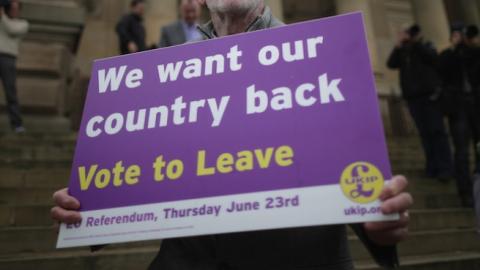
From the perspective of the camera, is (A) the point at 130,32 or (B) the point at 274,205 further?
(A) the point at 130,32

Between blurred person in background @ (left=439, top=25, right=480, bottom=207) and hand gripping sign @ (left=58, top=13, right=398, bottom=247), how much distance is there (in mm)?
3765

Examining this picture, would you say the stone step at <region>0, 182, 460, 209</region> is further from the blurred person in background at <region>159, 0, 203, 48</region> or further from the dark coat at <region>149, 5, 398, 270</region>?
the dark coat at <region>149, 5, 398, 270</region>

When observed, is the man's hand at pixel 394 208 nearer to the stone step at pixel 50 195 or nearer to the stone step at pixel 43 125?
the stone step at pixel 50 195

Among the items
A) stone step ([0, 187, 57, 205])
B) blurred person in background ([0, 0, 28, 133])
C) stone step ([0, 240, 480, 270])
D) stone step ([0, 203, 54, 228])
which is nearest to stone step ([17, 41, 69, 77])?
blurred person in background ([0, 0, 28, 133])

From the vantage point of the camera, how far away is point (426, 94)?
466 centimetres

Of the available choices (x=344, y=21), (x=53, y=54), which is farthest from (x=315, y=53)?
(x=53, y=54)

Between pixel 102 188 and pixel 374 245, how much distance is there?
865mm

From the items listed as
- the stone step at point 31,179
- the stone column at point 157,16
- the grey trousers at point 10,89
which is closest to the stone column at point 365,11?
the stone column at point 157,16

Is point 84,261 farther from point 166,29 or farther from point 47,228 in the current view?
point 166,29

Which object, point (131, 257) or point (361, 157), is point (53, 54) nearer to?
point (131, 257)

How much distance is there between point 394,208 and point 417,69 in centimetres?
417

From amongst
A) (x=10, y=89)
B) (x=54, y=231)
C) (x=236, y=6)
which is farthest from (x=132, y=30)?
(x=236, y=6)

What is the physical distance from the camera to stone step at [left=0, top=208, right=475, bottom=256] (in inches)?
117

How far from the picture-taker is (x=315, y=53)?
1.30 m
